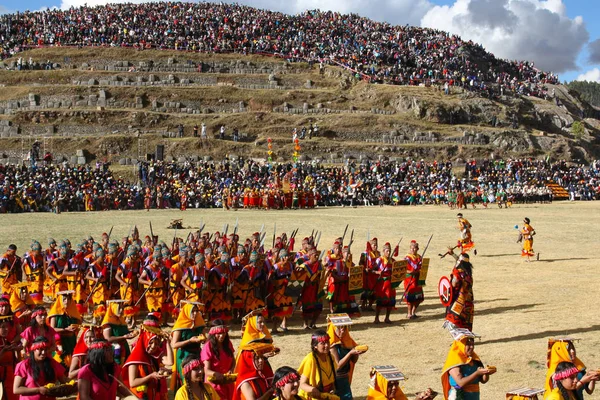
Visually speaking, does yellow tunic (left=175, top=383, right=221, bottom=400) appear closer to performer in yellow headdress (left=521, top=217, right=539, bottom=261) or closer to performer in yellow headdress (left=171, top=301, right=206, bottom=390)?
performer in yellow headdress (left=171, top=301, right=206, bottom=390)

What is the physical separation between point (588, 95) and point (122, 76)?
144353 mm

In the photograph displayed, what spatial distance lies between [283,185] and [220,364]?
36.9 metres

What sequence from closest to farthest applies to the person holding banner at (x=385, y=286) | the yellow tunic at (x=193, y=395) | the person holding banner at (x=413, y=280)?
the yellow tunic at (x=193, y=395) < the person holding banner at (x=385, y=286) < the person holding banner at (x=413, y=280)

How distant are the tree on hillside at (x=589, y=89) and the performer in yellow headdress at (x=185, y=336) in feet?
602

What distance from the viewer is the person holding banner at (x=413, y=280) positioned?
1356cm

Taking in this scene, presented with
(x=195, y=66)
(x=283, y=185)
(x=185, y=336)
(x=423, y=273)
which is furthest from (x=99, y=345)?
(x=195, y=66)

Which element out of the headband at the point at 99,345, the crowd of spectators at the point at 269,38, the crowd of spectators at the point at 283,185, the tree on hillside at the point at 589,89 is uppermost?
the tree on hillside at the point at 589,89

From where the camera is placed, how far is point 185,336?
26.1ft

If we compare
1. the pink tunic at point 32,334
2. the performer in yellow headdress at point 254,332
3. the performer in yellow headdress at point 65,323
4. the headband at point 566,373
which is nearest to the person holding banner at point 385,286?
the performer in yellow headdress at point 65,323

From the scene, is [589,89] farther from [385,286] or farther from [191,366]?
[191,366]

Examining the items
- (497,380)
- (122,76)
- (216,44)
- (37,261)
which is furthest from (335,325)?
(216,44)

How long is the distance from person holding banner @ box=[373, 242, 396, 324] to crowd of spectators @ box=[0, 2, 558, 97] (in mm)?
59281

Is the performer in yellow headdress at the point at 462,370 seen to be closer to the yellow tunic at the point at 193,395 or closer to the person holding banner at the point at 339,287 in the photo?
the yellow tunic at the point at 193,395

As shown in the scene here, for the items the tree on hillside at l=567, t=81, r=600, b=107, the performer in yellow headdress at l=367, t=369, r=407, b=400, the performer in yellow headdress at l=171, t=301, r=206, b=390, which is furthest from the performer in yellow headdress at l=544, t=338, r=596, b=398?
the tree on hillside at l=567, t=81, r=600, b=107
